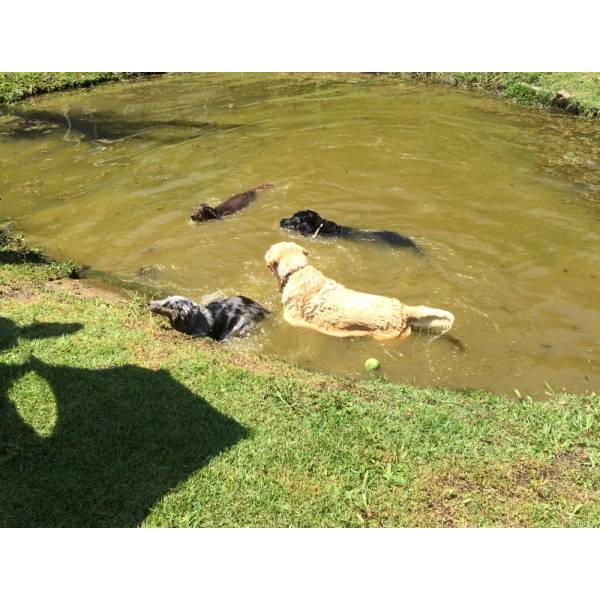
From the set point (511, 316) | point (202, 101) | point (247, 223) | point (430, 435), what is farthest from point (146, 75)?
point (430, 435)

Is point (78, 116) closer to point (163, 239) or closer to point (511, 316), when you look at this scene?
point (163, 239)

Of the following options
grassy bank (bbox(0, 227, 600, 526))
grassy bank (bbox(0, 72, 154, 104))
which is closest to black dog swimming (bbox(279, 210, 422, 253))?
grassy bank (bbox(0, 227, 600, 526))

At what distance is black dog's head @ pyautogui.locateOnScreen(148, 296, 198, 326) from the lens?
21.6 ft

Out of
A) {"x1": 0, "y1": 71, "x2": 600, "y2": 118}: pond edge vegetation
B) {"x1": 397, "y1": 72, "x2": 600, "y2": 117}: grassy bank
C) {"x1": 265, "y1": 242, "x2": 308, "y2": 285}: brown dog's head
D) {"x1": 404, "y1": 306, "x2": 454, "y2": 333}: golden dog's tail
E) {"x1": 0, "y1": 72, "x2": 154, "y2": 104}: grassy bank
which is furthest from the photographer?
{"x1": 0, "y1": 72, "x2": 154, "y2": 104}: grassy bank

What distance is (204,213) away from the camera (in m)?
9.59

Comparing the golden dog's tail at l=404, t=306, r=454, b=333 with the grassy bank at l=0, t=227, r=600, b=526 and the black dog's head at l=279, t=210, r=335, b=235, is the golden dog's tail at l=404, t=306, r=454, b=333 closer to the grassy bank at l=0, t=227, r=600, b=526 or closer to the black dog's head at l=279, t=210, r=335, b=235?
the grassy bank at l=0, t=227, r=600, b=526

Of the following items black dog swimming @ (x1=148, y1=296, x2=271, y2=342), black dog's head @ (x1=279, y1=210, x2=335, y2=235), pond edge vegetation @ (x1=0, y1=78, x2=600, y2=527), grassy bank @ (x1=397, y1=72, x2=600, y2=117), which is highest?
grassy bank @ (x1=397, y1=72, x2=600, y2=117)

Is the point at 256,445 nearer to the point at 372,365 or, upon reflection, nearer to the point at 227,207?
the point at 372,365

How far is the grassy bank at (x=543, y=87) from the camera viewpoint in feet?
49.1

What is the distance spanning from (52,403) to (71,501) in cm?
131

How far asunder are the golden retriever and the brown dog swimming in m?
3.11

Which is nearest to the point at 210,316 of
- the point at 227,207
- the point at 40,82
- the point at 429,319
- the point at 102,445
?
the point at 102,445

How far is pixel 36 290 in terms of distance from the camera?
7.34 metres

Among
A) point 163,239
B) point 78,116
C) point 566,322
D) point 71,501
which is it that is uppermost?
point 78,116
